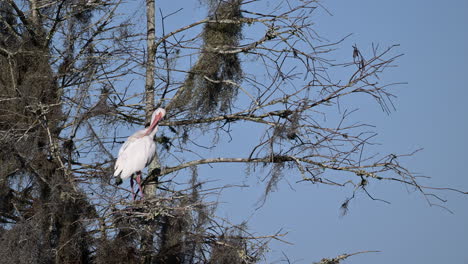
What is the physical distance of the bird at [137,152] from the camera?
7.28 meters

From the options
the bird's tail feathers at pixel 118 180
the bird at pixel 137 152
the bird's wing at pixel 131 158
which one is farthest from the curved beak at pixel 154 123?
the bird's tail feathers at pixel 118 180

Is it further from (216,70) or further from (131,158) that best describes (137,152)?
(216,70)

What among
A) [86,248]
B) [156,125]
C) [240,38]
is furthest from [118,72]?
[86,248]

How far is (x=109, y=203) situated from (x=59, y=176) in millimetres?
889

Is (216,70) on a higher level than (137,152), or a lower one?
higher

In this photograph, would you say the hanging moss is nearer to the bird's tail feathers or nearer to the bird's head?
the bird's head

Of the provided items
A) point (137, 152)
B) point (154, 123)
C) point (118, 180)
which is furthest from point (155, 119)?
point (118, 180)

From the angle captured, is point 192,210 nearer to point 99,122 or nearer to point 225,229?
point 225,229

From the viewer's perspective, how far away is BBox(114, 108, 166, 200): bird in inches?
287

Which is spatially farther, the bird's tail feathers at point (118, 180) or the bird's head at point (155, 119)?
the bird's head at point (155, 119)

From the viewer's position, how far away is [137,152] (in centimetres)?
738

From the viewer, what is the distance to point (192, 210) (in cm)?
644

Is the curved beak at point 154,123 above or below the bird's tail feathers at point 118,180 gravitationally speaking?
above

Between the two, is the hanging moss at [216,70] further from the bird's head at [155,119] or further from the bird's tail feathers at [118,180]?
the bird's tail feathers at [118,180]
